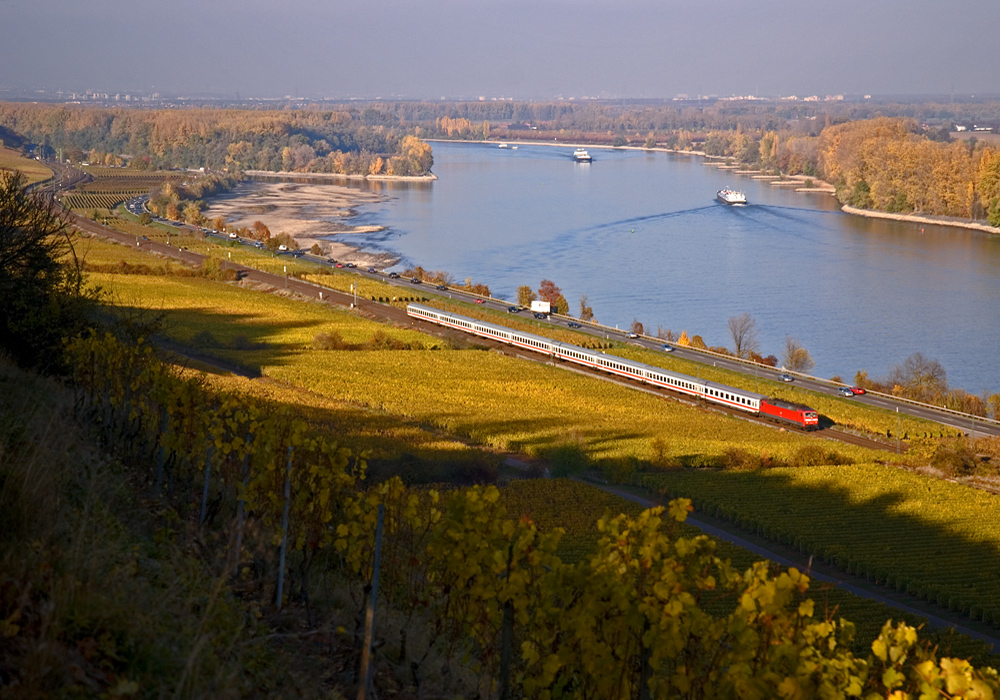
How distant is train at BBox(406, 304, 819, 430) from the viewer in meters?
20.7

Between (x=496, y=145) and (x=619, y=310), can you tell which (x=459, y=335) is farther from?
(x=496, y=145)

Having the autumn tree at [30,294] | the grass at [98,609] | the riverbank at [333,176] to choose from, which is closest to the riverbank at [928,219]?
the riverbank at [333,176]

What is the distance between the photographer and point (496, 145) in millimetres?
139500

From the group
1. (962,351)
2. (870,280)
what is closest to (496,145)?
(870,280)

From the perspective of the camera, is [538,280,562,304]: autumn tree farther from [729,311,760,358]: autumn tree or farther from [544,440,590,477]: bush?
[544,440,590,477]: bush

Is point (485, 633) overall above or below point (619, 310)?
above

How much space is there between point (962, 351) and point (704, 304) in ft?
28.1

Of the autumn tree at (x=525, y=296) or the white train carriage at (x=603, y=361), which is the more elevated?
the autumn tree at (x=525, y=296)

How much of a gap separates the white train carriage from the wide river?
4905mm

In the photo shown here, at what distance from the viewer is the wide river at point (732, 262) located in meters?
28.9

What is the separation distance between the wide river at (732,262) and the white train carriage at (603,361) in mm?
4905

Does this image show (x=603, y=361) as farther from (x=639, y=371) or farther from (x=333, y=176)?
(x=333, y=176)

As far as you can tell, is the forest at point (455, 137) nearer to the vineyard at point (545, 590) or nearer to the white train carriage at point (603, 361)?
the white train carriage at point (603, 361)

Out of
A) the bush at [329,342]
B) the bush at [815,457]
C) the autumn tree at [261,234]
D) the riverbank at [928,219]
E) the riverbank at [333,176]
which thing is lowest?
the bush at [815,457]
